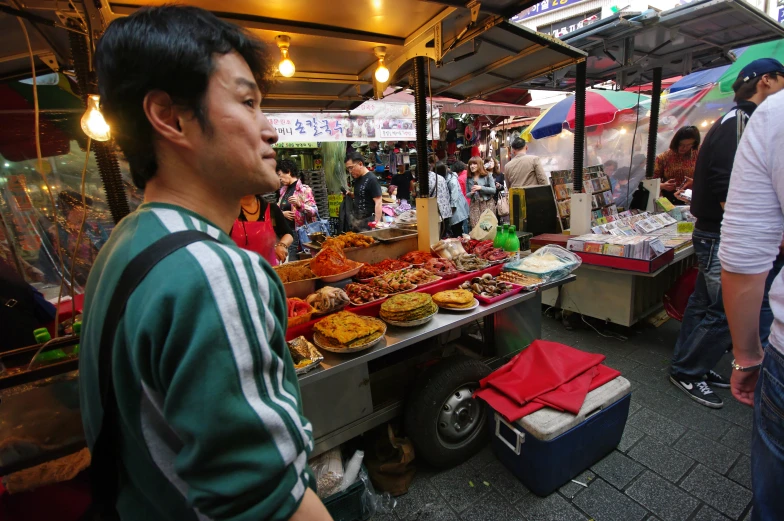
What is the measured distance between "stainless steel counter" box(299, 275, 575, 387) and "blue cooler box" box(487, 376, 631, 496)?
726 mm

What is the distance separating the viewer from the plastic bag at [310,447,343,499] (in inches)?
84.1

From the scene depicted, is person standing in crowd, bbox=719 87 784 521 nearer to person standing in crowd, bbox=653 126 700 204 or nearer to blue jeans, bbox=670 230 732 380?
blue jeans, bbox=670 230 732 380

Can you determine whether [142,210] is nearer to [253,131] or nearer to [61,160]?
[253,131]

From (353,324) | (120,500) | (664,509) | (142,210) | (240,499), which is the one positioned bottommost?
(664,509)

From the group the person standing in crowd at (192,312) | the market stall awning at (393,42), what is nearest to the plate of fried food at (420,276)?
the market stall awning at (393,42)

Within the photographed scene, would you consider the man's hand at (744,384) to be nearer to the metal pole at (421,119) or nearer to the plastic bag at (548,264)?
the plastic bag at (548,264)

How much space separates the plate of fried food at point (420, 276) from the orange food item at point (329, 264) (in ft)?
1.55

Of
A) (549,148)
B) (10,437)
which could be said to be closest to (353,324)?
(10,437)

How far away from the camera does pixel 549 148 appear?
447 inches

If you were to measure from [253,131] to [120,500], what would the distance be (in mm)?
923

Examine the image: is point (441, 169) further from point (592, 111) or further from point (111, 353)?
point (111, 353)

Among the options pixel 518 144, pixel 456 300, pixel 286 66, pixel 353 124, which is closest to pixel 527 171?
pixel 518 144

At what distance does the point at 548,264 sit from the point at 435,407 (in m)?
1.74

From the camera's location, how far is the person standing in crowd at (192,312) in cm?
59
